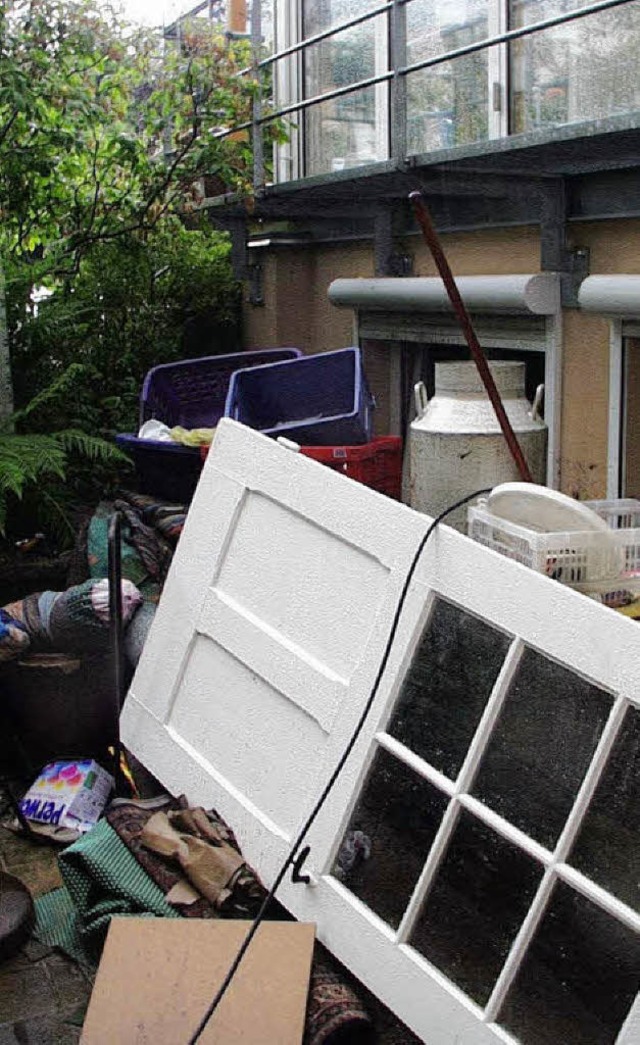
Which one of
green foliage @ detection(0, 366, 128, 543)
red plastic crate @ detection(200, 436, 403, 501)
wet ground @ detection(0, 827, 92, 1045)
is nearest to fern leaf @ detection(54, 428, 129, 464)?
green foliage @ detection(0, 366, 128, 543)

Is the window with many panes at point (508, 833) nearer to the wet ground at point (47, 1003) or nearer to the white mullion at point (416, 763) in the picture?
the white mullion at point (416, 763)

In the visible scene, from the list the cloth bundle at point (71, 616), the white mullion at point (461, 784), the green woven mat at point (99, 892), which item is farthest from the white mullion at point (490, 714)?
the cloth bundle at point (71, 616)

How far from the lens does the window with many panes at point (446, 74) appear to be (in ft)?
17.6

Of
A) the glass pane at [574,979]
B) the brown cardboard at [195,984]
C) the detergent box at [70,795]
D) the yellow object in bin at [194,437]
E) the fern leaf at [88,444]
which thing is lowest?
the detergent box at [70,795]

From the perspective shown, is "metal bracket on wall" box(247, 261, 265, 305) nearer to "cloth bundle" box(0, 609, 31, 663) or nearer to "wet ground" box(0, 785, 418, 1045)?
"cloth bundle" box(0, 609, 31, 663)

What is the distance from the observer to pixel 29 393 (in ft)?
24.2

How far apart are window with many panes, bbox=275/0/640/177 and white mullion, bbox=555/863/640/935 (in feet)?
11.0

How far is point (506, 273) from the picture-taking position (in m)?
5.93

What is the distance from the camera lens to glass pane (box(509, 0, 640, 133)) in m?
5.20

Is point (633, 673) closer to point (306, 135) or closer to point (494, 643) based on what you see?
point (494, 643)

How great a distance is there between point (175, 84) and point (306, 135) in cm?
92

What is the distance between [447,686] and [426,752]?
18 centimetres

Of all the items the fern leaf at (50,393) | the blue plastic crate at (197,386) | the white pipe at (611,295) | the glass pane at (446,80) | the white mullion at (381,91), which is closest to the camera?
the white pipe at (611,295)

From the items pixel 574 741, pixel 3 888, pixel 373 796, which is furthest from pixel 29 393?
pixel 574 741
